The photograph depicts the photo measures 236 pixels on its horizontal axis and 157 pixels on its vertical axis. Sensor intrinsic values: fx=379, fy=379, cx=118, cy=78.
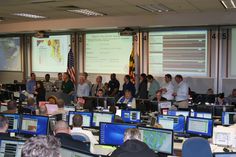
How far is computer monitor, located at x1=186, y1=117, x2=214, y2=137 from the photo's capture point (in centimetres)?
653

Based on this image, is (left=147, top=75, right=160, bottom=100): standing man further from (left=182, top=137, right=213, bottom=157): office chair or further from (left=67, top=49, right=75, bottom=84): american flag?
(left=182, top=137, right=213, bottom=157): office chair

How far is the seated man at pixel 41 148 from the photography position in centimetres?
207

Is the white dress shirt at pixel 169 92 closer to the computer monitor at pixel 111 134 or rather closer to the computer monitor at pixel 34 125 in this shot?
the computer monitor at pixel 34 125

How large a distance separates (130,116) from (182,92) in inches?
136

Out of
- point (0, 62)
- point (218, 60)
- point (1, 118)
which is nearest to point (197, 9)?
point (218, 60)

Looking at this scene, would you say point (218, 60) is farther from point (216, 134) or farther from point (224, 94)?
point (216, 134)

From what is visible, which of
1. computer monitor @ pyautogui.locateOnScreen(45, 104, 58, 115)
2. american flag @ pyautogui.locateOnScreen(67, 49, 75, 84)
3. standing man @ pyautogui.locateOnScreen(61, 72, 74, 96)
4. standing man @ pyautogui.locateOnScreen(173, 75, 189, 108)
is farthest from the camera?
american flag @ pyautogui.locateOnScreen(67, 49, 75, 84)

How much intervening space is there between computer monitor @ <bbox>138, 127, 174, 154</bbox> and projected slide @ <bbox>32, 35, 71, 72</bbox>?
10371 millimetres

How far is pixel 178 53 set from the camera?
1305 centimetres

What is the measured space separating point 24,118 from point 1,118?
6.82 ft

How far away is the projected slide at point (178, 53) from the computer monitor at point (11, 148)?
9685 millimetres

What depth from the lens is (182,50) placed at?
12.9 meters

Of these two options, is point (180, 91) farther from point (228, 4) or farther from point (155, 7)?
point (228, 4)

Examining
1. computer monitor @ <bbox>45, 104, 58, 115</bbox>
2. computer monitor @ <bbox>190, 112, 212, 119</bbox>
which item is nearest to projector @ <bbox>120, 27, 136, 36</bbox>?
computer monitor @ <bbox>45, 104, 58, 115</bbox>
